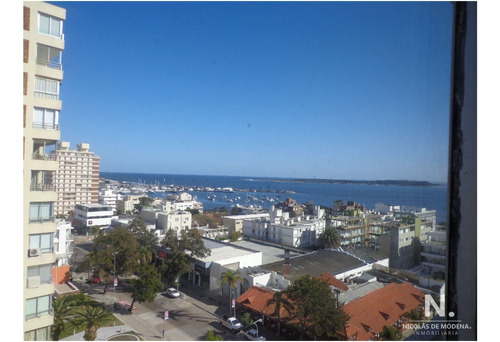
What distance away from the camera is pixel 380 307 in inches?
111

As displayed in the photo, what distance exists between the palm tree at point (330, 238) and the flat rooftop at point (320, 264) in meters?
0.78

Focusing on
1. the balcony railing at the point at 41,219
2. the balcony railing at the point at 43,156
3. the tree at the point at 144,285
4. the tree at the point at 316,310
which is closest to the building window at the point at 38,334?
the balcony railing at the point at 41,219

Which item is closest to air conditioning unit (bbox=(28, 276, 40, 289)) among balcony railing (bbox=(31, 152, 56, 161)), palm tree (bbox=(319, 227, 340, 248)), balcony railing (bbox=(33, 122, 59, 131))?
balcony railing (bbox=(31, 152, 56, 161))

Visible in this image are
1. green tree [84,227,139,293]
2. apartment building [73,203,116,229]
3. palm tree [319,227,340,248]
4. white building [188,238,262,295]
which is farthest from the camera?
palm tree [319,227,340,248]

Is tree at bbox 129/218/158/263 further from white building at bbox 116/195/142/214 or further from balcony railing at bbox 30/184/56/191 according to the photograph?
balcony railing at bbox 30/184/56/191

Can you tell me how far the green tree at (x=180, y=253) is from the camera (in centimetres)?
550

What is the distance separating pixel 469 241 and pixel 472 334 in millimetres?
285

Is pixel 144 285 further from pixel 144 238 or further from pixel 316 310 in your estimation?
pixel 316 310

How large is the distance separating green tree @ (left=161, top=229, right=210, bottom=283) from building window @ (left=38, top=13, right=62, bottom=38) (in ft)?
A: 15.1

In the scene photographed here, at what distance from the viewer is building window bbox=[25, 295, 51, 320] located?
47.9 inches

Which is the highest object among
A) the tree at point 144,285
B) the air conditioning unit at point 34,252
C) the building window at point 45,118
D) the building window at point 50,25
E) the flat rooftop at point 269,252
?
the building window at point 50,25

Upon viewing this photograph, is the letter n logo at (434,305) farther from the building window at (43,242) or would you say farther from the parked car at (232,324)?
the parked car at (232,324)

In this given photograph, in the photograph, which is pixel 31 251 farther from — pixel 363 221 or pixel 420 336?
pixel 363 221

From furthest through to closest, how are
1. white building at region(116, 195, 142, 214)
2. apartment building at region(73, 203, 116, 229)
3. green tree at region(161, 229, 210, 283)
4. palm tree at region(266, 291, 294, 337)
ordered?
white building at region(116, 195, 142, 214)
green tree at region(161, 229, 210, 283)
apartment building at region(73, 203, 116, 229)
palm tree at region(266, 291, 294, 337)
